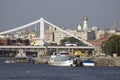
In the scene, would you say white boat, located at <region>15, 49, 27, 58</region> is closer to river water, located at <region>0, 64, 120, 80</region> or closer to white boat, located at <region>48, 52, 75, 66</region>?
white boat, located at <region>48, 52, 75, 66</region>

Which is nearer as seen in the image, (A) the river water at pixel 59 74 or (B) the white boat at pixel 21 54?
(A) the river water at pixel 59 74

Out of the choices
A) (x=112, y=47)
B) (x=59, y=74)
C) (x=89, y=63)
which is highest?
(x=112, y=47)

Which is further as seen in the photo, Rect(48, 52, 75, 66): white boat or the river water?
Rect(48, 52, 75, 66): white boat

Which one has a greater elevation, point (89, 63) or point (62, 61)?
point (62, 61)

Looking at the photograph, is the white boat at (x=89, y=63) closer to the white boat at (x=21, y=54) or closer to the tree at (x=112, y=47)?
the tree at (x=112, y=47)

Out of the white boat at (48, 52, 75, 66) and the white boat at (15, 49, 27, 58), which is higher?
the white boat at (15, 49, 27, 58)

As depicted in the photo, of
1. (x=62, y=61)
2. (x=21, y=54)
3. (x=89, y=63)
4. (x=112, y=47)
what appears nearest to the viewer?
(x=89, y=63)

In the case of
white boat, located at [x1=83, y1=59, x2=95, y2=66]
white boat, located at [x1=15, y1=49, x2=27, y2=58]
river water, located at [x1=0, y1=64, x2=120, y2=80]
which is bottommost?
river water, located at [x1=0, y1=64, x2=120, y2=80]

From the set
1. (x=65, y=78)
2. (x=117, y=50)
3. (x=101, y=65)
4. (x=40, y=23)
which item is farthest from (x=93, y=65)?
(x=40, y=23)

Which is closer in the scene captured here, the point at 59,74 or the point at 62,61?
the point at 59,74

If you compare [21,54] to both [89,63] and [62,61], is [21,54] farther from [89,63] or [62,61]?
[89,63]

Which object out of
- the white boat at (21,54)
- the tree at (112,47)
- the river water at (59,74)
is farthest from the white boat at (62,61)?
the white boat at (21,54)

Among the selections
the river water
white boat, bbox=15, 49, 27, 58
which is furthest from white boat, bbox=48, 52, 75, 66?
white boat, bbox=15, 49, 27, 58

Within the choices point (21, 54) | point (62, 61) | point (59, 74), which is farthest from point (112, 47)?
point (59, 74)
